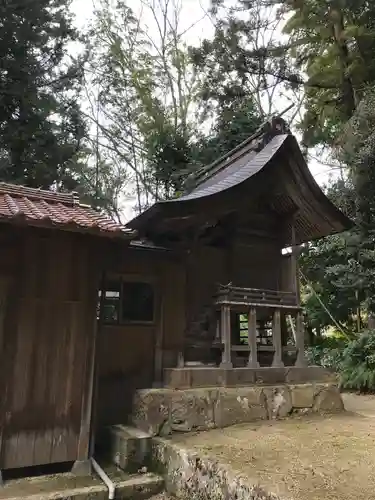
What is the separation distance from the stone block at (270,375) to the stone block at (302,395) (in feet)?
0.68

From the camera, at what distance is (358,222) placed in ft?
39.5

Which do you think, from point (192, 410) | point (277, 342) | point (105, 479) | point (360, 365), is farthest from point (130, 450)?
point (360, 365)

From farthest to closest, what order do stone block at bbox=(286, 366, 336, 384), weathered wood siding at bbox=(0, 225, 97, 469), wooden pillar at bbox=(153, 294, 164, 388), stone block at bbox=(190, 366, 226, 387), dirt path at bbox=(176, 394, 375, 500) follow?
stone block at bbox=(286, 366, 336, 384), wooden pillar at bbox=(153, 294, 164, 388), stone block at bbox=(190, 366, 226, 387), weathered wood siding at bbox=(0, 225, 97, 469), dirt path at bbox=(176, 394, 375, 500)

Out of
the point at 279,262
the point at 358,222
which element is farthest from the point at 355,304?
the point at 279,262

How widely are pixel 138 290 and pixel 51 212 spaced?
7.01ft

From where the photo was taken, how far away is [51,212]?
4.76m

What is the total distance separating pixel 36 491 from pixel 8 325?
Answer: 169 centimetres

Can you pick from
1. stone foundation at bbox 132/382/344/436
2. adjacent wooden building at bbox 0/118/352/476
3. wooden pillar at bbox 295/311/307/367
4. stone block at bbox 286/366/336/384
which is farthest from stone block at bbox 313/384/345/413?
adjacent wooden building at bbox 0/118/352/476

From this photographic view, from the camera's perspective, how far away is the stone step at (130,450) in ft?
15.6

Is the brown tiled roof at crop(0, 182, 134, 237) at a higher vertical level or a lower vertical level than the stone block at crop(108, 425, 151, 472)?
higher

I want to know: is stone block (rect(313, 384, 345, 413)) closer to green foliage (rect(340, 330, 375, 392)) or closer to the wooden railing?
the wooden railing

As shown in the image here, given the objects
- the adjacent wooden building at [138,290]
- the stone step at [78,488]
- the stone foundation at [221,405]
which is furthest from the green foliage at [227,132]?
the stone step at [78,488]

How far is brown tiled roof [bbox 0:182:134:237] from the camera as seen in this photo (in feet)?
13.5

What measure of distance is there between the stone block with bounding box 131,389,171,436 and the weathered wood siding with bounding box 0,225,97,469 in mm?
776
